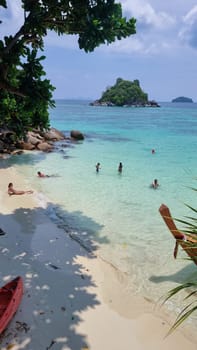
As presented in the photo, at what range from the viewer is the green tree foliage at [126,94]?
149 meters

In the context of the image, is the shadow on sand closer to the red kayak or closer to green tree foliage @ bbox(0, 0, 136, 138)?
the red kayak

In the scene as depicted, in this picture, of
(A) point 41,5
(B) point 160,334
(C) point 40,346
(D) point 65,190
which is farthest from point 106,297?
(D) point 65,190

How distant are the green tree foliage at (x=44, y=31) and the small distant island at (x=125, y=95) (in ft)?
473

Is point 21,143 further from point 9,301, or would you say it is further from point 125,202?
point 9,301

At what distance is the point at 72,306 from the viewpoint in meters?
6.86

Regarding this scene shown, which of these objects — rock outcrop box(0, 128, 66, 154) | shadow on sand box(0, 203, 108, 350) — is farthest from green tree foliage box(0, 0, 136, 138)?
rock outcrop box(0, 128, 66, 154)

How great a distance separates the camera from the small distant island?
14950cm

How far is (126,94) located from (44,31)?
146 meters

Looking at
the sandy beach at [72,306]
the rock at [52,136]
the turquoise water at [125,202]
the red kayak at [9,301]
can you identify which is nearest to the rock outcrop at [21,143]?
the rock at [52,136]

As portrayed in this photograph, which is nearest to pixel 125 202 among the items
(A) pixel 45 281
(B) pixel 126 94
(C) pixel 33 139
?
(A) pixel 45 281

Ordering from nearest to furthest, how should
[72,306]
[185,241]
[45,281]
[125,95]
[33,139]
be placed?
[185,241] → [72,306] → [45,281] → [33,139] → [125,95]

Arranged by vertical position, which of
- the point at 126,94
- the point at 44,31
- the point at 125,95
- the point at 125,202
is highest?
the point at 126,94

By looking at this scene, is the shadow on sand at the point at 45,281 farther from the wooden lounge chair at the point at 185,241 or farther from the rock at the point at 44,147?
the rock at the point at 44,147

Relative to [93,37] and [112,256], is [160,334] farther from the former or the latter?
[93,37]
